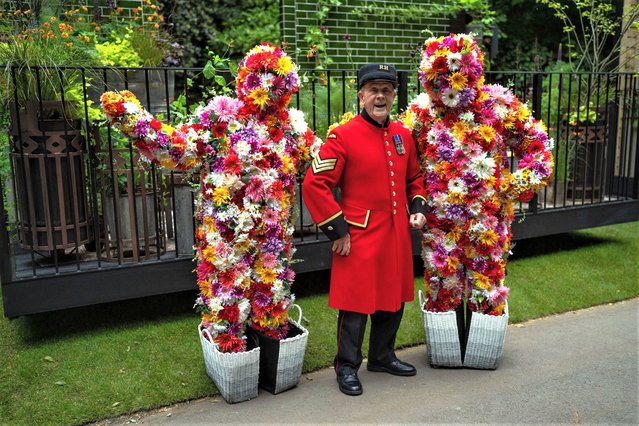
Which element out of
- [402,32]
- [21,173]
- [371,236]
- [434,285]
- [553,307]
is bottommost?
[553,307]

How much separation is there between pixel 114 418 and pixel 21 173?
5.54 feet

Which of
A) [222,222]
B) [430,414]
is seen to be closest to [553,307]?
[430,414]

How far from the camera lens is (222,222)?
3420mm

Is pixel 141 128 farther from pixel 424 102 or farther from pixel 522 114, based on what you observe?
pixel 522 114

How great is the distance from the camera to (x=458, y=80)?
363 cm

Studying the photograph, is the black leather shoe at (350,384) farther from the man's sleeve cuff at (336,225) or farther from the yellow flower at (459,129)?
the yellow flower at (459,129)

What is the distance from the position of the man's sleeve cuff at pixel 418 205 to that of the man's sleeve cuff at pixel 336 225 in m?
0.51

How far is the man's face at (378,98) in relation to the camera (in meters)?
3.52

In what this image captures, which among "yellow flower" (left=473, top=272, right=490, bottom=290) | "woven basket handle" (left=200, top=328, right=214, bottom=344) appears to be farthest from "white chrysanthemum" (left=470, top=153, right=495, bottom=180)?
"woven basket handle" (left=200, top=328, right=214, bottom=344)

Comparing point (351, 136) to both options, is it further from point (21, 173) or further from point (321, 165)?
point (21, 173)

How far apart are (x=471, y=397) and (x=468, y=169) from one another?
1.32 metres

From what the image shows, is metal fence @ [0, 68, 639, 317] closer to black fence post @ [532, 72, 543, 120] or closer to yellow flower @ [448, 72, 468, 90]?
black fence post @ [532, 72, 543, 120]

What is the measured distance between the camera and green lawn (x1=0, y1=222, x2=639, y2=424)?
11.7ft

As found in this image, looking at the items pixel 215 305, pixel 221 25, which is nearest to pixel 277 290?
pixel 215 305
